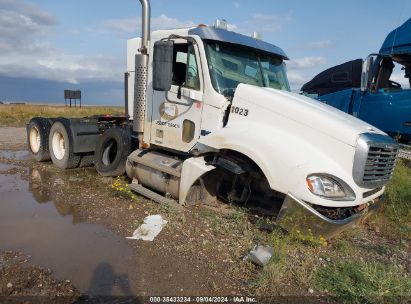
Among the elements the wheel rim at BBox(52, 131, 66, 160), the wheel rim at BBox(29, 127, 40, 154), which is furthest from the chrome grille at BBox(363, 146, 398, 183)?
the wheel rim at BBox(29, 127, 40, 154)

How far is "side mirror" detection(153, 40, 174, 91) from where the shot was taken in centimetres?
520

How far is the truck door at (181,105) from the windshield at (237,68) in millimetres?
231

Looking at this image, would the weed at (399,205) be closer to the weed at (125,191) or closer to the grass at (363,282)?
the grass at (363,282)

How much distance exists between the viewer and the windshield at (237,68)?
5.50m

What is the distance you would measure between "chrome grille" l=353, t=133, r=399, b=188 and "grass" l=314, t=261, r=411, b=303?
97 cm

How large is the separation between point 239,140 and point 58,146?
5.38 m

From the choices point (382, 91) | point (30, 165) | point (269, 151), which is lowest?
point (30, 165)

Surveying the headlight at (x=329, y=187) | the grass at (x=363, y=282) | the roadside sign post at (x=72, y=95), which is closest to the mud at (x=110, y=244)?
the grass at (x=363, y=282)

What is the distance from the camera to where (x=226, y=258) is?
424cm

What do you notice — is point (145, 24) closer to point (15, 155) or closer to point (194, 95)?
point (194, 95)

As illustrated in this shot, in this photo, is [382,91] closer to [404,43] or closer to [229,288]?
[404,43]

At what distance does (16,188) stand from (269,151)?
4.73 m

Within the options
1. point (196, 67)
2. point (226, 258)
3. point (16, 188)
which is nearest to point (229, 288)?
point (226, 258)

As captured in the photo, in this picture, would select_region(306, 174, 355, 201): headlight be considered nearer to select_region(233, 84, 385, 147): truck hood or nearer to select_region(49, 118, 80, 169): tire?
select_region(233, 84, 385, 147): truck hood
